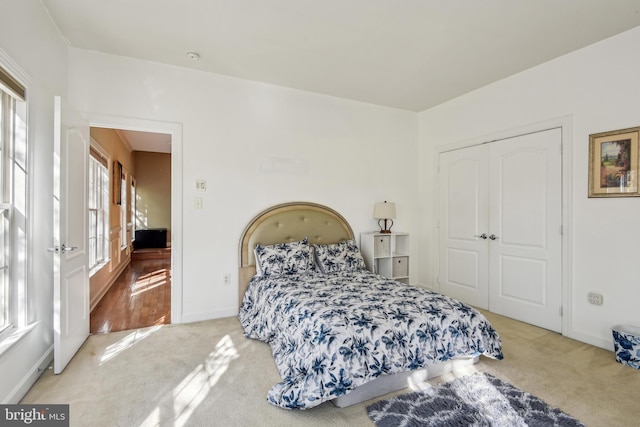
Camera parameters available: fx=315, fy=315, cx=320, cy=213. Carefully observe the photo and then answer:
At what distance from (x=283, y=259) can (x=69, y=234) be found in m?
1.84

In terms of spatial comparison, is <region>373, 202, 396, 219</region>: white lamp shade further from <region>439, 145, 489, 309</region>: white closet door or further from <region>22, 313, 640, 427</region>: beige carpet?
<region>22, 313, 640, 427</region>: beige carpet

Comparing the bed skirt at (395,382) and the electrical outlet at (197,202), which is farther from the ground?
the electrical outlet at (197,202)

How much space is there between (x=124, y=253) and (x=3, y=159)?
5.07 metres

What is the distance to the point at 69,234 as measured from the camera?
2459 millimetres

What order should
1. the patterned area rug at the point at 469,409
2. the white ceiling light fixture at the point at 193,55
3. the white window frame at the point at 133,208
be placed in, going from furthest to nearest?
the white window frame at the point at 133,208 → the white ceiling light fixture at the point at 193,55 → the patterned area rug at the point at 469,409

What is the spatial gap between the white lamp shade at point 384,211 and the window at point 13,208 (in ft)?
11.3

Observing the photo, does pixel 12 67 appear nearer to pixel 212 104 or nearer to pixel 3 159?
pixel 3 159

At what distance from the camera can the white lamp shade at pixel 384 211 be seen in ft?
13.6

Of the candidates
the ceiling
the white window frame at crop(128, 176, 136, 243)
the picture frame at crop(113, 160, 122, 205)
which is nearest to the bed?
the ceiling

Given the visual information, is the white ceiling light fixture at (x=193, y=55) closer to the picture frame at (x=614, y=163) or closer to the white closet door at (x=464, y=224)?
the white closet door at (x=464, y=224)

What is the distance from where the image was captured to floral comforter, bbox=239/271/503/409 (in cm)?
187

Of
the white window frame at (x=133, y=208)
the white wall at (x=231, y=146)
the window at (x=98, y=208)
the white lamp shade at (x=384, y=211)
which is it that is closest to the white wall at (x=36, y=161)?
the white wall at (x=231, y=146)

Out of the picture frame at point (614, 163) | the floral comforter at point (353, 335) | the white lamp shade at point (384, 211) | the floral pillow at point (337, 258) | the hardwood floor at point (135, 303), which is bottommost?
the hardwood floor at point (135, 303)

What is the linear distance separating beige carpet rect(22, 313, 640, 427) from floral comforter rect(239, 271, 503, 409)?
16 centimetres
